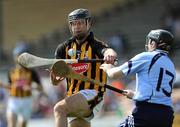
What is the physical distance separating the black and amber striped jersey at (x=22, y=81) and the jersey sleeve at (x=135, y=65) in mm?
6798

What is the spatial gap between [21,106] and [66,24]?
14.5 m

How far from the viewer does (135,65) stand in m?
8.55

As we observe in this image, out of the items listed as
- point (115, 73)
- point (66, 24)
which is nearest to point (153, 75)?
point (115, 73)

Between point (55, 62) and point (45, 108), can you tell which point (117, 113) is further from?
point (55, 62)

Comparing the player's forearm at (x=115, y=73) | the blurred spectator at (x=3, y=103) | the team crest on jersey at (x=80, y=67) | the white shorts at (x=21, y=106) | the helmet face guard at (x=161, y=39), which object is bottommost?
the blurred spectator at (x=3, y=103)

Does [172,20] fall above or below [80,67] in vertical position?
below

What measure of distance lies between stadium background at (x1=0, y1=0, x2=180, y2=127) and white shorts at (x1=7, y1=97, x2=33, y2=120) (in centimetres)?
685

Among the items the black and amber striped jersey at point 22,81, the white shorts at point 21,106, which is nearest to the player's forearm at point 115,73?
the black and amber striped jersey at point 22,81

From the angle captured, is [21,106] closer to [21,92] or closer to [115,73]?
[21,92]

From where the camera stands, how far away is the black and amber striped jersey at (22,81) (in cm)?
1526

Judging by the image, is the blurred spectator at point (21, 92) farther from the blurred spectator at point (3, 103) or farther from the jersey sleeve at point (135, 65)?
the jersey sleeve at point (135, 65)

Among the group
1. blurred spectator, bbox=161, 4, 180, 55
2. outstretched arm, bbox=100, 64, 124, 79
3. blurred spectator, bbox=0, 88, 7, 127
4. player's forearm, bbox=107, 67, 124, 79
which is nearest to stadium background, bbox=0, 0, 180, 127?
blurred spectator, bbox=161, 4, 180, 55

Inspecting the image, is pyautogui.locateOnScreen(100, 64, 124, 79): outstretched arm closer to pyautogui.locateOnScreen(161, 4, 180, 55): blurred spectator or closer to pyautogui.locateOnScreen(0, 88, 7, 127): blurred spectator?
pyautogui.locateOnScreen(0, 88, 7, 127): blurred spectator

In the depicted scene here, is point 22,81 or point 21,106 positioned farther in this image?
point 22,81
